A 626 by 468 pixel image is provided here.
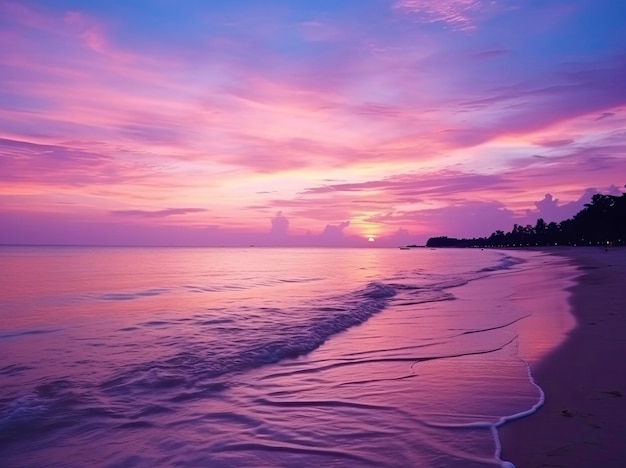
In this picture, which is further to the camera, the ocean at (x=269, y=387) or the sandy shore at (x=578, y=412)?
the ocean at (x=269, y=387)

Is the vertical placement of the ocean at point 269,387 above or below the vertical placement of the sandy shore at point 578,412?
below

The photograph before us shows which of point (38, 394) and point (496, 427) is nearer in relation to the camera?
point (496, 427)

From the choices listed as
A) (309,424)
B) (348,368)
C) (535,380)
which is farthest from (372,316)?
(309,424)

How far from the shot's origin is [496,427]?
5.20m

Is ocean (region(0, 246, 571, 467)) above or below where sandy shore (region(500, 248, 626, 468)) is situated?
below

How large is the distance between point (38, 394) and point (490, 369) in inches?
283

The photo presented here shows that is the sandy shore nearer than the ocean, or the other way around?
the sandy shore

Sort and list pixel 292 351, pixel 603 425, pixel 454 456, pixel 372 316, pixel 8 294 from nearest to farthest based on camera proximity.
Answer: pixel 454 456, pixel 603 425, pixel 292 351, pixel 372 316, pixel 8 294

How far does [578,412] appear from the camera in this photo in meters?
5.36

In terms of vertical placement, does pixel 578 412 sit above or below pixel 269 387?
above

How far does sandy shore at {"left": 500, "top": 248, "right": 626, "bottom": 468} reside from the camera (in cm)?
433

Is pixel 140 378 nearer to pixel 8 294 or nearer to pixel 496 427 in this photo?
pixel 496 427

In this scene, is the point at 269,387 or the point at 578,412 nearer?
the point at 578,412

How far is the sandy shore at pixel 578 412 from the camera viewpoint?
14.2 feet
